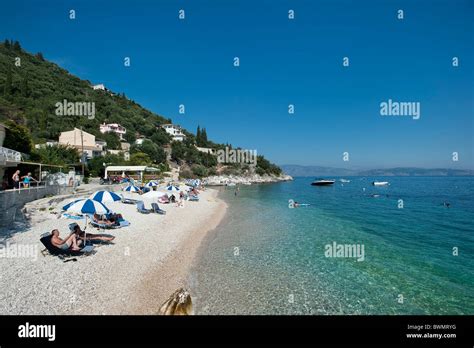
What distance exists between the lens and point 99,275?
29.7 ft

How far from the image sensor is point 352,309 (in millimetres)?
8602

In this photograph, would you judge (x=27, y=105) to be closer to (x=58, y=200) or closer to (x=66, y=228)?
(x=58, y=200)

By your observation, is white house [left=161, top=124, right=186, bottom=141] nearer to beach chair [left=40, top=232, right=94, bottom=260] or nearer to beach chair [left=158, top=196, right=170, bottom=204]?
beach chair [left=158, top=196, right=170, bottom=204]

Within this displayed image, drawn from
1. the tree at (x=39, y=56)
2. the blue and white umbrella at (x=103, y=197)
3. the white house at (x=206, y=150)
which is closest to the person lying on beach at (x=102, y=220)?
the blue and white umbrella at (x=103, y=197)

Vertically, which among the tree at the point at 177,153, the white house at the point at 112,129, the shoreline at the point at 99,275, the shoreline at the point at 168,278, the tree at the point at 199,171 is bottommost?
the shoreline at the point at 168,278

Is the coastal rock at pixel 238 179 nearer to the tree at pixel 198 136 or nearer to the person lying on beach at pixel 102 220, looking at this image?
the tree at pixel 198 136

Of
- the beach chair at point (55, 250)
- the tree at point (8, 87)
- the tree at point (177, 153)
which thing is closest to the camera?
the beach chair at point (55, 250)

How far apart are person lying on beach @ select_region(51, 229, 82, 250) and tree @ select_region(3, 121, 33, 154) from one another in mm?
22875

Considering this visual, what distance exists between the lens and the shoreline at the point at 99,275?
7145mm

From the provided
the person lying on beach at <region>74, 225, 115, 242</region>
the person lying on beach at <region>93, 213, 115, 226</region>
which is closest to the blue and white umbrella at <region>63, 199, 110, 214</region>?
the person lying on beach at <region>74, 225, 115, 242</region>

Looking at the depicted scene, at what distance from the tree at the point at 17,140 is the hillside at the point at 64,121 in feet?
0.48
